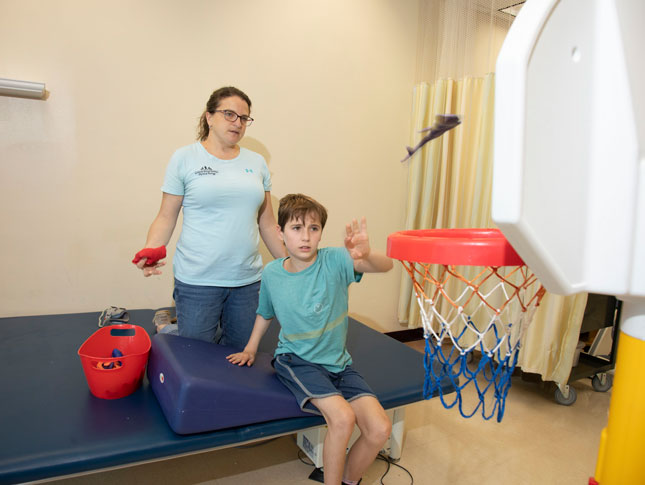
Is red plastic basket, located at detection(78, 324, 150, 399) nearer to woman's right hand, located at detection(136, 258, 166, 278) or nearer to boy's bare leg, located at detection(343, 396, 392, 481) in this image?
woman's right hand, located at detection(136, 258, 166, 278)

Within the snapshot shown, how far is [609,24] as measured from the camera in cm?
71

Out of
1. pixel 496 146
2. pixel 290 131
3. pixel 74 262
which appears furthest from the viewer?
pixel 290 131

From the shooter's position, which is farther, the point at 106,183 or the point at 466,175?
the point at 466,175

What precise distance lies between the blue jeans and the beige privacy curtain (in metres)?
1.59

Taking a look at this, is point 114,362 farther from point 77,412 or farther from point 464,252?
point 464,252

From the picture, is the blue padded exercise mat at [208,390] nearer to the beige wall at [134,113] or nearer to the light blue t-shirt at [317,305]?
the light blue t-shirt at [317,305]

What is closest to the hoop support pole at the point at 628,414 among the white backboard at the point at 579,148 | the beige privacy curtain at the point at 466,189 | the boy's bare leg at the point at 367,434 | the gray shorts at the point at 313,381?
the white backboard at the point at 579,148

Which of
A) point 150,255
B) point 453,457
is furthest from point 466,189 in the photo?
point 150,255

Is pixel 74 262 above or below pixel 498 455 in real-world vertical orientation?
above

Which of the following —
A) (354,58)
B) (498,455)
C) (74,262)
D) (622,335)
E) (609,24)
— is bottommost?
(498,455)

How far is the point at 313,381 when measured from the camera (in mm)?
1659

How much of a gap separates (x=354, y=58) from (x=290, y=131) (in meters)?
0.73

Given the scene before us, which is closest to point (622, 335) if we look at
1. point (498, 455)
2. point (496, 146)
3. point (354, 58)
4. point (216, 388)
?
point (496, 146)

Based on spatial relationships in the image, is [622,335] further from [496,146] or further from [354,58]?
[354,58]
